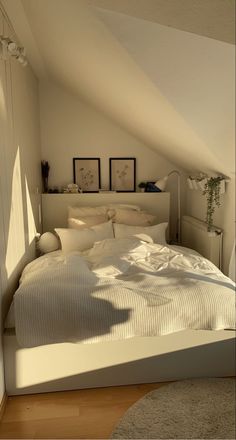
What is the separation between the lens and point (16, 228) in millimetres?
2383

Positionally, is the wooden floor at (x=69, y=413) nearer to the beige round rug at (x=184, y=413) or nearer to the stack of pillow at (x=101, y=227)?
the beige round rug at (x=184, y=413)

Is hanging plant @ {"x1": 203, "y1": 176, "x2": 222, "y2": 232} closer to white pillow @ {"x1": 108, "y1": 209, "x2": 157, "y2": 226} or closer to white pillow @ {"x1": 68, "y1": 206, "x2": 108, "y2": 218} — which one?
white pillow @ {"x1": 108, "y1": 209, "x2": 157, "y2": 226}

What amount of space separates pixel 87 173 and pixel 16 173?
5.22ft

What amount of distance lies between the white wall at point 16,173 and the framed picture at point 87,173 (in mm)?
Answer: 640

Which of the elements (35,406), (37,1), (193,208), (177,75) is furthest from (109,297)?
(193,208)

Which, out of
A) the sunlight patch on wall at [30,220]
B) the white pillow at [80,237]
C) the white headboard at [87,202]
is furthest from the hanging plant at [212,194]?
the sunlight patch on wall at [30,220]

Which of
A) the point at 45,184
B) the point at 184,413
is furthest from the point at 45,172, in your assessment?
the point at 184,413

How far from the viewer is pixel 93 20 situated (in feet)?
5.81

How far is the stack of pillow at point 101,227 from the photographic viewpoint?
3.14m

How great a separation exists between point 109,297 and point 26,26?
6.88ft

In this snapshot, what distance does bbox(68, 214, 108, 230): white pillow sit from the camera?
135 inches

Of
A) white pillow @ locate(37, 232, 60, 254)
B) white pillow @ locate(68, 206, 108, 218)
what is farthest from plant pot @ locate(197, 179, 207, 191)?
white pillow @ locate(37, 232, 60, 254)

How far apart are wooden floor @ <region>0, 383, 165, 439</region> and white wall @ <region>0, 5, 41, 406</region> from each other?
0.61 ft

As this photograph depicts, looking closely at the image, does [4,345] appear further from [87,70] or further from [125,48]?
[87,70]
